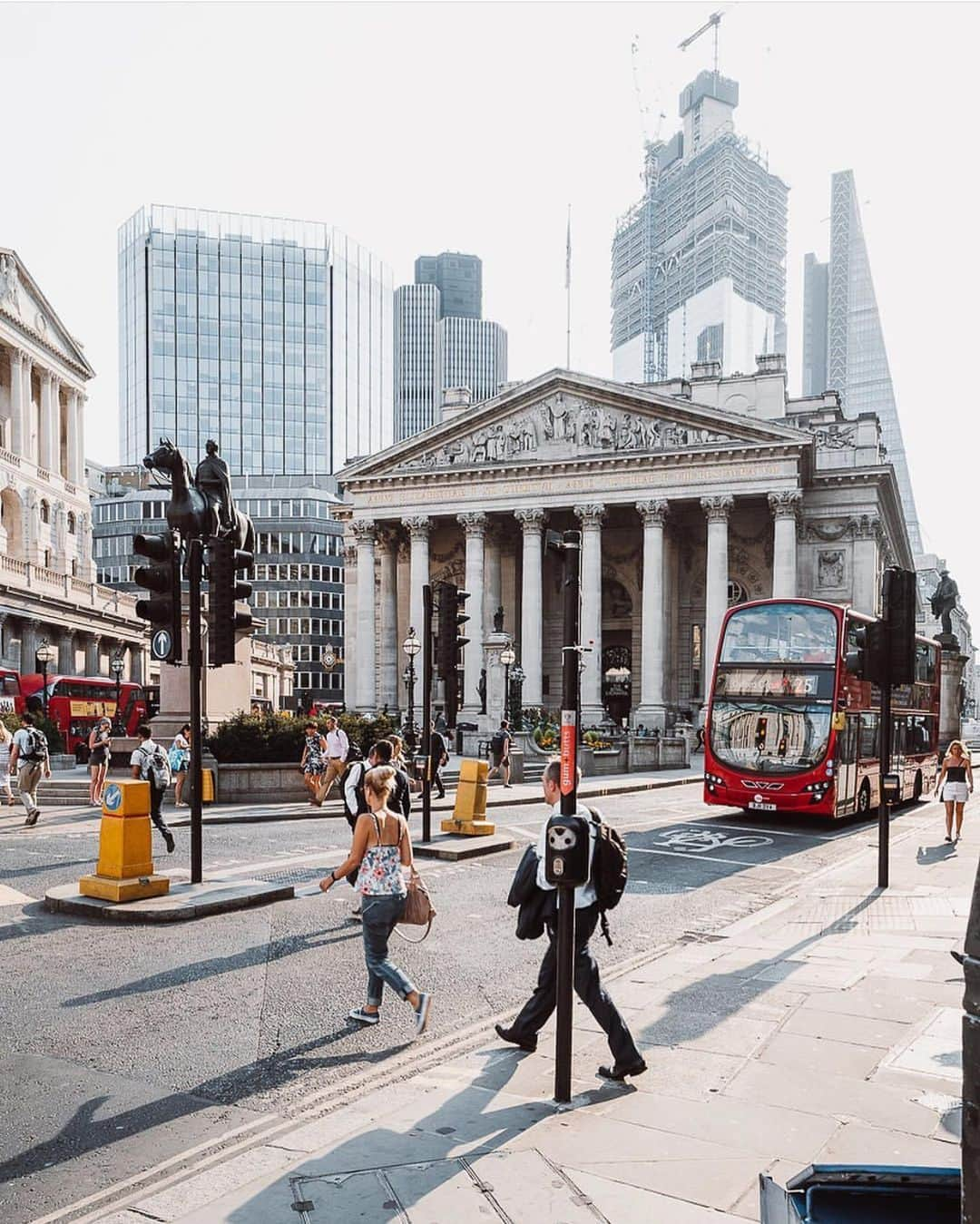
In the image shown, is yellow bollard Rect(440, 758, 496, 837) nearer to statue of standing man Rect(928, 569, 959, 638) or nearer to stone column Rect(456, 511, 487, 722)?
statue of standing man Rect(928, 569, 959, 638)

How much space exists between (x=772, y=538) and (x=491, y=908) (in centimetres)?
4859

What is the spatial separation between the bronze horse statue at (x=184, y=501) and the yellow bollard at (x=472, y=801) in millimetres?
5657

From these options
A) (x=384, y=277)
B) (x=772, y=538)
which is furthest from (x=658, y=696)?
(x=384, y=277)

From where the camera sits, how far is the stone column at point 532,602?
56.8 m

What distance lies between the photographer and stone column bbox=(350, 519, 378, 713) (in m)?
60.8

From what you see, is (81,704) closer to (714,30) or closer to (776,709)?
(776,709)

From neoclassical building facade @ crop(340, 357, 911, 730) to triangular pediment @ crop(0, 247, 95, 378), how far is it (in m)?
19.0

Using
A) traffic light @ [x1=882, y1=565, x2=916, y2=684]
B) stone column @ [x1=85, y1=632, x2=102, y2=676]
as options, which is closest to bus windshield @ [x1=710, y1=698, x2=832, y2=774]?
traffic light @ [x1=882, y1=565, x2=916, y2=684]

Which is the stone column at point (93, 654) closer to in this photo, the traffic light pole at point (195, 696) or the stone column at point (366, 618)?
the stone column at point (366, 618)

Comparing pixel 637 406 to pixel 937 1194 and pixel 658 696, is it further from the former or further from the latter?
pixel 937 1194

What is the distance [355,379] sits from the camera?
Result: 430 ft

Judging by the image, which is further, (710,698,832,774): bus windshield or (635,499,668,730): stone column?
(635,499,668,730): stone column

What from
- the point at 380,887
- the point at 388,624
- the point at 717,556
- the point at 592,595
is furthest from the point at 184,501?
the point at 388,624

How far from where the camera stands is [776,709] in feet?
69.3
